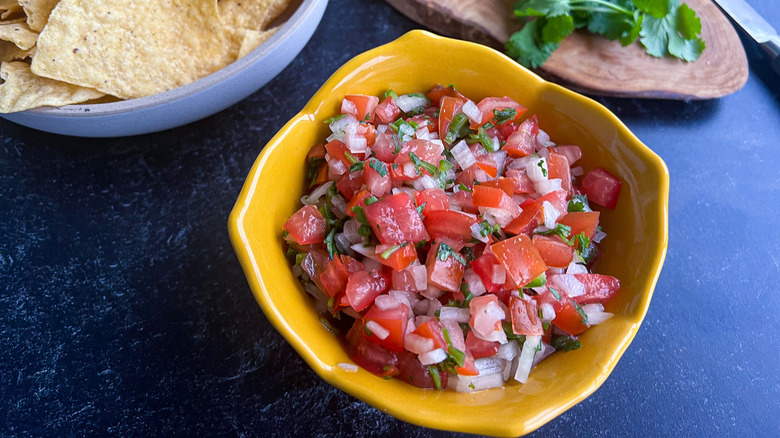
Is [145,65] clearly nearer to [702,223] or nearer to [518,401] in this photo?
[518,401]

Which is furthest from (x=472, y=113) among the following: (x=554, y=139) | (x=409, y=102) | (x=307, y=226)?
(x=307, y=226)

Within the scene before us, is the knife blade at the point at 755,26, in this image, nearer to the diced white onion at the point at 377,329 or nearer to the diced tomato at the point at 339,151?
the diced tomato at the point at 339,151

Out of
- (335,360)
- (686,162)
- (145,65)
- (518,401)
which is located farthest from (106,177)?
(686,162)

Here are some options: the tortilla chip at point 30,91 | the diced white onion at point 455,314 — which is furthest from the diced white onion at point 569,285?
the tortilla chip at point 30,91

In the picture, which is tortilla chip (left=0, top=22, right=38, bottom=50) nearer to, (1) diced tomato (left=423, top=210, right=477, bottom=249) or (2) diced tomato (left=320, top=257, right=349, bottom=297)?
(2) diced tomato (left=320, top=257, right=349, bottom=297)

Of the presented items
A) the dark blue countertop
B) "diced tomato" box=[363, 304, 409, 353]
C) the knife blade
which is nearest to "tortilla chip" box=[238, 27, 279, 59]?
the dark blue countertop

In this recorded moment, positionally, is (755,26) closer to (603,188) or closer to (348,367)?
(603,188)
